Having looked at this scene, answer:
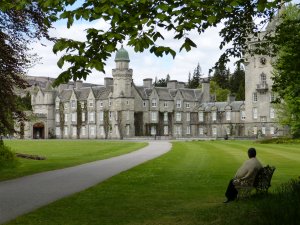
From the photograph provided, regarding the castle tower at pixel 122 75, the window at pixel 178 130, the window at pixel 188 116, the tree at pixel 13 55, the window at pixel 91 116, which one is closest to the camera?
the tree at pixel 13 55

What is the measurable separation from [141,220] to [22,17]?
12.5 metres

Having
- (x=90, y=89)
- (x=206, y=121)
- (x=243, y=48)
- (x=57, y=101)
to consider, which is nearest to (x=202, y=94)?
(x=206, y=121)

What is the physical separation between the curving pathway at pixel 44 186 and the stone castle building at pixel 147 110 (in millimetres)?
57504

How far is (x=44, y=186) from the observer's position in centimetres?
1673

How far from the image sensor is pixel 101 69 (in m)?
7.74

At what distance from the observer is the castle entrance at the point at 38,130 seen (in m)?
100

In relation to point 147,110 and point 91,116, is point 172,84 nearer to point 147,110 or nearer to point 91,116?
point 147,110

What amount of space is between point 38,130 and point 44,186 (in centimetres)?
8716

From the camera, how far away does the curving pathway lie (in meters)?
12.5

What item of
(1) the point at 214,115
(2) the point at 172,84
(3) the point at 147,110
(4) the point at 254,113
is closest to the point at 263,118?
(4) the point at 254,113

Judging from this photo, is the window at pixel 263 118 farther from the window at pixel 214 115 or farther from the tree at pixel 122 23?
the tree at pixel 122 23

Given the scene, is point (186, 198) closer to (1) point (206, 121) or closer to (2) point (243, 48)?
(2) point (243, 48)

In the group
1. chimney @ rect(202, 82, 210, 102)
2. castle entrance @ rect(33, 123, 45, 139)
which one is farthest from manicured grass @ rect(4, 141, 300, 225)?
castle entrance @ rect(33, 123, 45, 139)

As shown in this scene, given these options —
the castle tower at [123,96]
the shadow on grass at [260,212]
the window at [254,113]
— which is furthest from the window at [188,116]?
the shadow on grass at [260,212]
